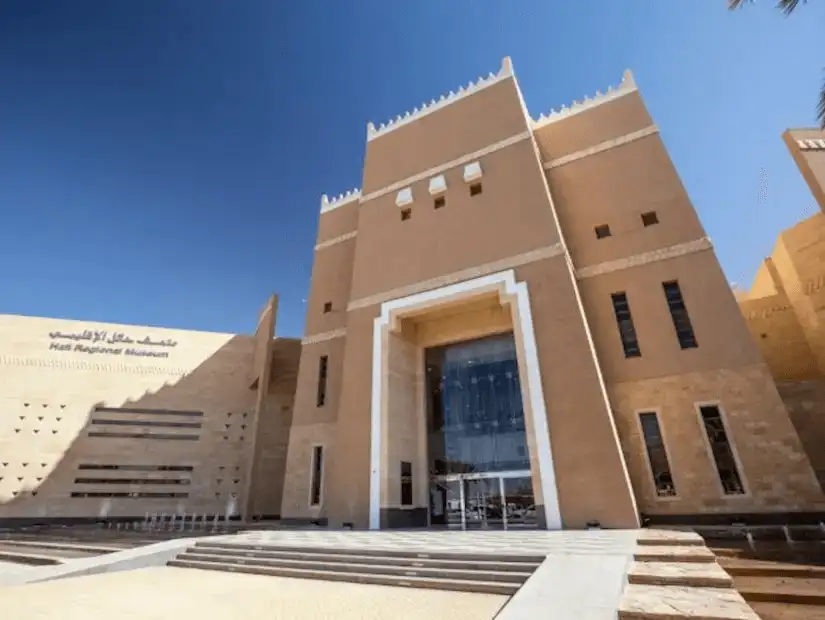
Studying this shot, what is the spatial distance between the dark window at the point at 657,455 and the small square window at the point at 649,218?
6533 millimetres

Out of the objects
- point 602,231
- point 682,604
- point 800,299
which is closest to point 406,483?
point 602,231

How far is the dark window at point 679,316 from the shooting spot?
12.8m

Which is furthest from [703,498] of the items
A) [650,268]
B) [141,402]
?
[141,402]

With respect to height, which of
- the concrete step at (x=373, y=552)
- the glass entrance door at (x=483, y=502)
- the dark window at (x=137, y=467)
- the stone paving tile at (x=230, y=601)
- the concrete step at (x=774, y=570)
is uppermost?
the dark window at (x=137, y=467)

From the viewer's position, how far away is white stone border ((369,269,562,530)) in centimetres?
1143

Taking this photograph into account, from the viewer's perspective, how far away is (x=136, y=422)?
24672 millimetres

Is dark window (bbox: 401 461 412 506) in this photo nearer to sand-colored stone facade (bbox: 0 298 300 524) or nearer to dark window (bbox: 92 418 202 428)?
sand-colored stone facade (bbox: 0 298 300 524)

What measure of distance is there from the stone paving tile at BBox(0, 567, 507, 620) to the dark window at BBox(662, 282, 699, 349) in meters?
10.8

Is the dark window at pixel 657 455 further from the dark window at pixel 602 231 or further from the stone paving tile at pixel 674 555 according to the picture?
the dark window at pixel 602 231

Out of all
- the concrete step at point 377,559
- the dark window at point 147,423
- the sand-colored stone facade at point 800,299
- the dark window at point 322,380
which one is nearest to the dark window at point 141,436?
the dark window at point 147,423

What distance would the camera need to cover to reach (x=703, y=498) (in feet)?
36.9

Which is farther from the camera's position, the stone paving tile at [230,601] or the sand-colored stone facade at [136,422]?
the sand-colored stone facade at [136,422]

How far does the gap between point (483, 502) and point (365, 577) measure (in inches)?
345

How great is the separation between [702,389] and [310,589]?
11560 millimetres
